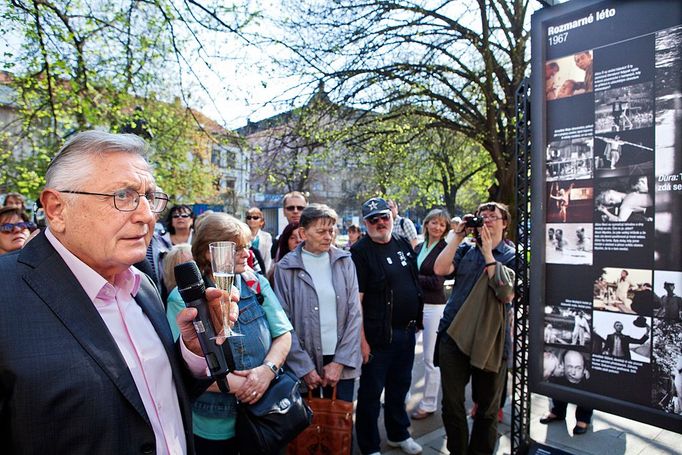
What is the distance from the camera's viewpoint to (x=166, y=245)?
436 cm

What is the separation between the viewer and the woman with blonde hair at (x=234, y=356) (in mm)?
2305

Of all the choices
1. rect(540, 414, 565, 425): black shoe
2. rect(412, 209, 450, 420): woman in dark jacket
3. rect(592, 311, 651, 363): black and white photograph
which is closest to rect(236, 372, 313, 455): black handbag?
rect(592, 311, 651, 363): black and white photograph

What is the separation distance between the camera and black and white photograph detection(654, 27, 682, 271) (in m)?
1.98

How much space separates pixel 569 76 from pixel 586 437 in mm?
3401

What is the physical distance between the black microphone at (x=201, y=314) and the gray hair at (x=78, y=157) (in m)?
0.42

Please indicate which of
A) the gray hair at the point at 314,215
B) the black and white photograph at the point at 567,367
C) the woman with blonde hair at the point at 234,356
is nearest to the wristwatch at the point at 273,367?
the woman with blonde hair at the point at 234,356

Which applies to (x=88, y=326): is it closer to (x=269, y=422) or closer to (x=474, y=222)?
(x=269, y=422)

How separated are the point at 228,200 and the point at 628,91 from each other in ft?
119

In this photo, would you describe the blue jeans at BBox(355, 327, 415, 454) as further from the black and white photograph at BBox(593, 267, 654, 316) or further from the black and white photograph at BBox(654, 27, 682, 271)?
the black and white photograph at BBox(654, 27, 682, 271)

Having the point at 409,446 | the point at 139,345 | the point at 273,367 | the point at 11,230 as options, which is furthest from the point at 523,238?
the point at 11,230

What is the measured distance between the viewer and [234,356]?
2.40 metres

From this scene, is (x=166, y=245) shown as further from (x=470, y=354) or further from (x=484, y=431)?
(x=484, y=431)

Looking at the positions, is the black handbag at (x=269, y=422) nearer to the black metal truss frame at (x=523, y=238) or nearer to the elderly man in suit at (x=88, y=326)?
the elderly man in suit at (x=88, y=326)

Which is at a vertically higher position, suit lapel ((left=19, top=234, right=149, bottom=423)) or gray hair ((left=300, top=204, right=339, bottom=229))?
gray hair ((left=300, top=204, right=339, bottom=229))
